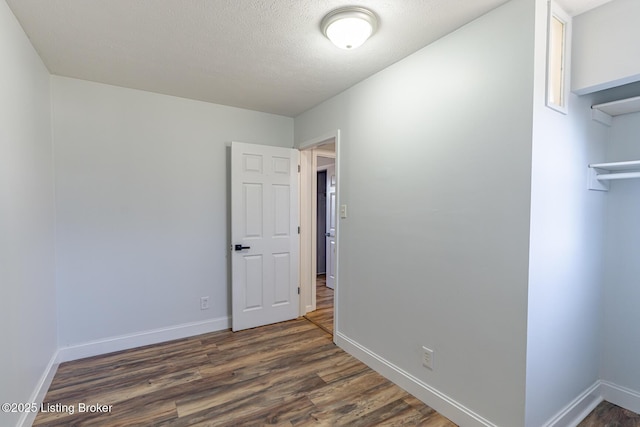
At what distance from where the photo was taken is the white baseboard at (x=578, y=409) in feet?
5.74

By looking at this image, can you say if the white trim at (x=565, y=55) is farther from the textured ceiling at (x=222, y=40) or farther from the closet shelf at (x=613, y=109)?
the closet shelf at (x=613, y=109)

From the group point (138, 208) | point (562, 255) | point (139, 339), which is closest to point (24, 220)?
point (138, 208)

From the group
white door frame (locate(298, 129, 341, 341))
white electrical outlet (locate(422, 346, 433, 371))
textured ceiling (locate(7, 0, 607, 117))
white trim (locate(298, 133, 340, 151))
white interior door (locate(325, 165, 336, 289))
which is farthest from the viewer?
white interior door (locate(325, 165, 336, 289))

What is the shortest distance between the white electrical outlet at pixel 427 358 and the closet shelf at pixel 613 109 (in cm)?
185

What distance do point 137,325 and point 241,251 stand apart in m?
1.18

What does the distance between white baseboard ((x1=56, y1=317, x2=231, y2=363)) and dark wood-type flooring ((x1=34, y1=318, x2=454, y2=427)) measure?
0.25ft

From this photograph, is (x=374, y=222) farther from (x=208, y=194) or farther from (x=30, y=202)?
(x=30, y=202)

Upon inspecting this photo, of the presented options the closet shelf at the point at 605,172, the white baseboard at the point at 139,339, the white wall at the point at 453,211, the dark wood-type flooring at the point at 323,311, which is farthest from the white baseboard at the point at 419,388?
the closet shelf at the point at 605,172

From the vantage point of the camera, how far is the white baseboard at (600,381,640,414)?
1.94 metres

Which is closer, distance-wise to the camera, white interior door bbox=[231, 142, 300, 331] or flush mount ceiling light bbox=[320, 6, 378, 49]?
flush mount ceiling light bbox=[320, 6, 378, 49]

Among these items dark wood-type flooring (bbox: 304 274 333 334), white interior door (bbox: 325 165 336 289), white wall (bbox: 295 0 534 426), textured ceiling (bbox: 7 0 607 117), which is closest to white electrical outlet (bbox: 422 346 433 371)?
white wall (bbox: 295 0 534 426)

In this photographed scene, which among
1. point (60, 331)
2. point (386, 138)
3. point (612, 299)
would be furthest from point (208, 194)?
point (612, 299)

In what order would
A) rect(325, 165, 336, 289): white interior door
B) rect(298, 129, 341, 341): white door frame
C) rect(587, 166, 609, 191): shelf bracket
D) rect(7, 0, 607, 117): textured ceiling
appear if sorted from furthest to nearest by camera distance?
rect(325, 165, 336, 289): white interior door → rect(298, 129, 341, 341): white door frame → rect(587, 166, 609, 191): shelf bracket → rect(7, 0, 607, 117): textured ceiling

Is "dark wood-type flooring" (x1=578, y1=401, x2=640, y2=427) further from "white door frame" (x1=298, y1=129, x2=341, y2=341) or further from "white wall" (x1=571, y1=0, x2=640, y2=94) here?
"white door frame" (x1=298, y1=129, x2=341, y2=341)
